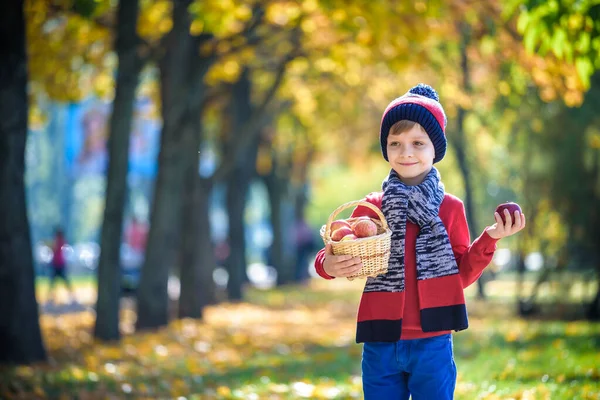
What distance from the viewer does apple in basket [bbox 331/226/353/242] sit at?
4641 mm

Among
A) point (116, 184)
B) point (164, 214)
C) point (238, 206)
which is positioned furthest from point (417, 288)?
point (238, 206)

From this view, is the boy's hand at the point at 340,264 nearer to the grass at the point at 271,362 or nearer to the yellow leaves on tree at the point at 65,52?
the grass at the point at 271,362

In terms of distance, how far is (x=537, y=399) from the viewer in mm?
6934

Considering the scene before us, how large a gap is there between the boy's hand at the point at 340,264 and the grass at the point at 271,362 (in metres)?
2.95

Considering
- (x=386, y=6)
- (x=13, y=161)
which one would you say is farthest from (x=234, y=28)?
(x=13, y=161)

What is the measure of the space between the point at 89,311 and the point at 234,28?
7.55m

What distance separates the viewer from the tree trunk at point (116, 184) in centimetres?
1380

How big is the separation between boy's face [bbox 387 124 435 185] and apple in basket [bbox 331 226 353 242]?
41cm

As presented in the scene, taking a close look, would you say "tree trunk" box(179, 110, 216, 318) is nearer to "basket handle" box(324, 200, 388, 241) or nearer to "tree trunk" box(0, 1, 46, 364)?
"tree trunk" box(0, 1, 46, 364)

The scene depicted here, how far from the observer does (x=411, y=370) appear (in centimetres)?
464

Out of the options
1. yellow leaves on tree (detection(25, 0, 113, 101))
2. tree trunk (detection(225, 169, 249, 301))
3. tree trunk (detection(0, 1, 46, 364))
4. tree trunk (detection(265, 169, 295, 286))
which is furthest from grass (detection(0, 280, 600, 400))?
tree trunk (detection(265, 169, 295, 286))

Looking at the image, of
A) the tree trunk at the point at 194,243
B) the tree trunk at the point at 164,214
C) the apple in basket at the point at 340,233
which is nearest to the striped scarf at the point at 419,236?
the apple in basket at the point at 340,233

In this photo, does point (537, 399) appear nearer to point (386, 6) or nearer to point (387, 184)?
point (387, 184)

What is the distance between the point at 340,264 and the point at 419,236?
42 cm
